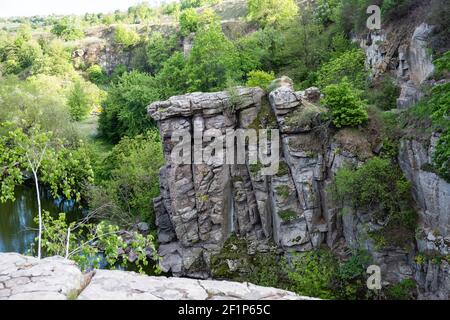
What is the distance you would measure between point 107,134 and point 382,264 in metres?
29.5

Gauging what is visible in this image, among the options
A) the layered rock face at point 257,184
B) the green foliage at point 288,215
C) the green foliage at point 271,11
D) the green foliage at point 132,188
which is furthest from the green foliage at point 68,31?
the green foliage at point 288,215

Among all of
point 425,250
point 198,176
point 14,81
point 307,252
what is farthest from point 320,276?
point 14,81

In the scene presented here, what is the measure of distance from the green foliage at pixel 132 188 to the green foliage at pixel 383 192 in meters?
12.9

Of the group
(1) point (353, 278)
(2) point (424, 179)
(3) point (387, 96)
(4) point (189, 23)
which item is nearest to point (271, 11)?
(4) point (189, 23)

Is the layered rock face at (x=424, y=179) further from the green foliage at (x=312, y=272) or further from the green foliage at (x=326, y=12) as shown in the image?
the green foliage at (x=326, y=12)

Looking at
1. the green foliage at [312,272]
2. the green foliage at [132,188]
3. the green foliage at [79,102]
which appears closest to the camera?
the green foliage at [312,272]

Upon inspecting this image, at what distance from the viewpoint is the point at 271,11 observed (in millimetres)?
44031

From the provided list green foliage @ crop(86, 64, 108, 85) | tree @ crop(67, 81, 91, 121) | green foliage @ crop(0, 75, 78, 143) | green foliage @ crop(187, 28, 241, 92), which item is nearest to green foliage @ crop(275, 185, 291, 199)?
green foliage @ crop(187, 28, 241, 92)

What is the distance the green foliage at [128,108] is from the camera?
35.4 meters

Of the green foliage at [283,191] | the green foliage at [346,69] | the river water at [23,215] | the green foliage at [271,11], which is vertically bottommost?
the river water at [23,215]

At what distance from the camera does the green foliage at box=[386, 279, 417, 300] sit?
629 inches

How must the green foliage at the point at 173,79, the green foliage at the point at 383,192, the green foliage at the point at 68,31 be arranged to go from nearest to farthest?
the green foliage at the point at 383,192 < the green foliage at the point at 173,79 < the green foliage at the point at 68,31

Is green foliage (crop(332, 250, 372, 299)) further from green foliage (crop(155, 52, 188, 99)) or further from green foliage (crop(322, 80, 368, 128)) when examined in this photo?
green foliage (crop(155, 52, 188, 99))

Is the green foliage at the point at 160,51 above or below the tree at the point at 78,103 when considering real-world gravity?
above
